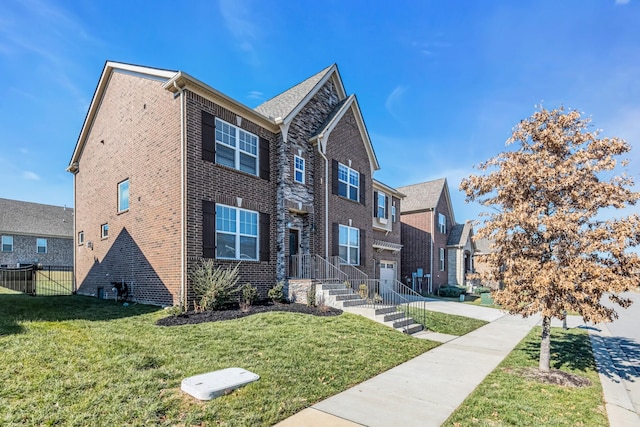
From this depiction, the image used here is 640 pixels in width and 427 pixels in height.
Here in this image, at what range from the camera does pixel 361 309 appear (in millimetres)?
10828

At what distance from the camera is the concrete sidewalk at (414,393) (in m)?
4.45

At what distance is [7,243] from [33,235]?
5.36 feet

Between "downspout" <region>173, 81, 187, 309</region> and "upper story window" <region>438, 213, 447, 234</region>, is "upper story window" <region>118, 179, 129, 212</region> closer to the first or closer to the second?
"downspout" <region>173, 81, 187, 309</region>

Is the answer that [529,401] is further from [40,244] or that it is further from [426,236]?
[40,244]

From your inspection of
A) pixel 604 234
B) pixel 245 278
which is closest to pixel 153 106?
pixel 245 278

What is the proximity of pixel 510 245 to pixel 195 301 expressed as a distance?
8.16 meters

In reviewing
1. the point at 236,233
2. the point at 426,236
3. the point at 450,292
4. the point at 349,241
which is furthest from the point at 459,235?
the point at 236,233

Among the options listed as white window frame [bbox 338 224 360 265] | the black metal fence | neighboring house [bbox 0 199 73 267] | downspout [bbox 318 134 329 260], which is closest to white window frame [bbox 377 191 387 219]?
white window frame [bbox 338 224 360 265]

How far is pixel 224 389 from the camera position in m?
4.62

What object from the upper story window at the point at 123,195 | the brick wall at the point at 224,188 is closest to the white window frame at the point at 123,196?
the upper story window at the point at 123,195

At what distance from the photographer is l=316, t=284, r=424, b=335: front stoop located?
1030cm

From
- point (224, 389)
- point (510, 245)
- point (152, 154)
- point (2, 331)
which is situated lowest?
point (224, 389)

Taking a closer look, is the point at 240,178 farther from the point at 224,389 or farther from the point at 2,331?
the point at 224,389

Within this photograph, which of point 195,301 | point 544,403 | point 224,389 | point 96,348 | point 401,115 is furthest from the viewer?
point 401,115
